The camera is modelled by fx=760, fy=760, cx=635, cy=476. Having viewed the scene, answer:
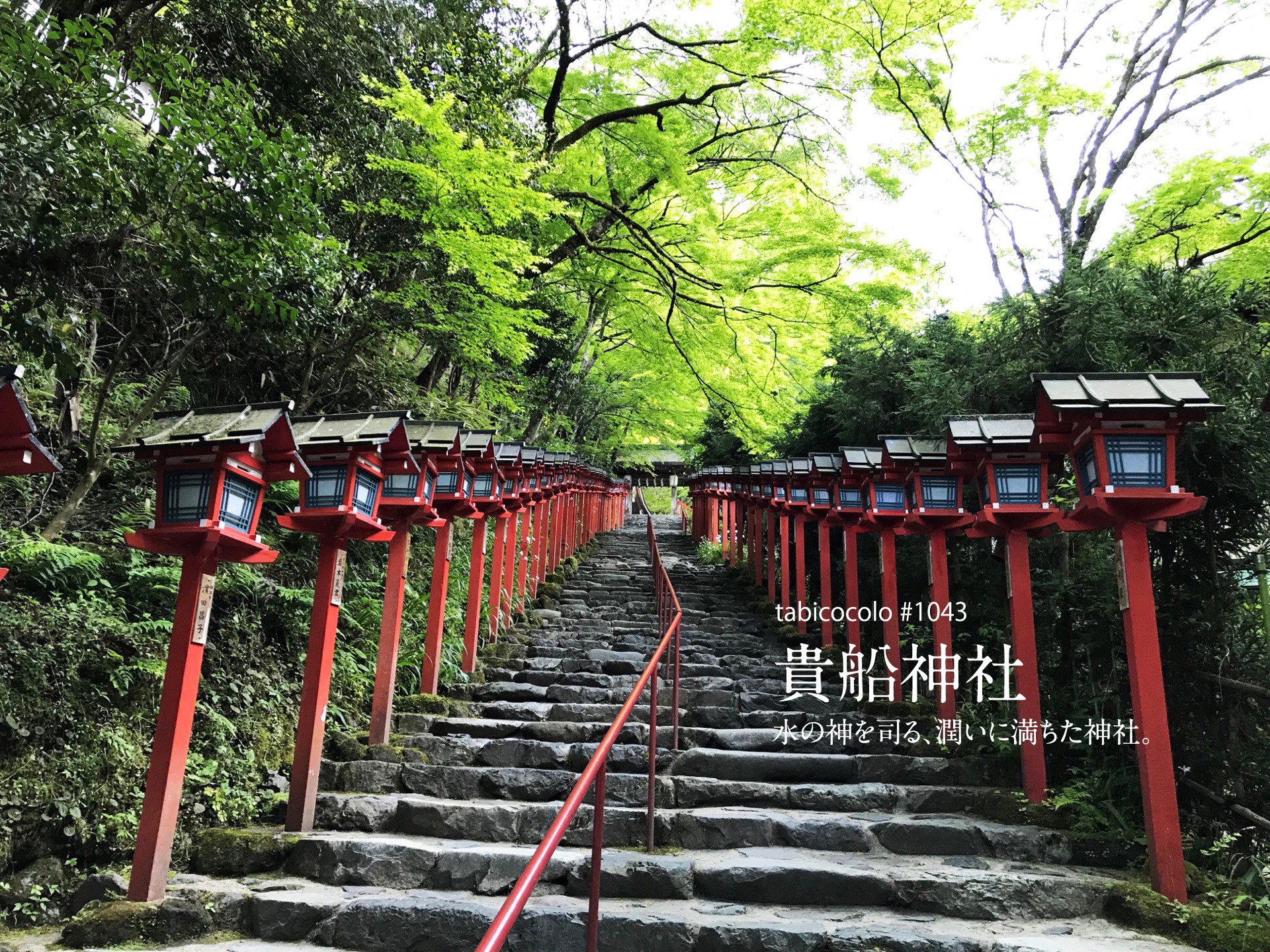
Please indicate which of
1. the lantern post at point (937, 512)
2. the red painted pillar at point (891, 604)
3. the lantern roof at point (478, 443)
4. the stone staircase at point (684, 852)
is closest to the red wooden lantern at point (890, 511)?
the red painted pillar at point (891, 604)

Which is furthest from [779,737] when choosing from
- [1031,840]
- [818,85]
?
[818,85]

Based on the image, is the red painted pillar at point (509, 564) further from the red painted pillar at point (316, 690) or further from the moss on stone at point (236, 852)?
the moss on stone at point (236, 852)

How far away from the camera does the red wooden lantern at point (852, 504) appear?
8.07 meters

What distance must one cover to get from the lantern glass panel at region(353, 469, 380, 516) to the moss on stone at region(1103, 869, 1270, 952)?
198 inches

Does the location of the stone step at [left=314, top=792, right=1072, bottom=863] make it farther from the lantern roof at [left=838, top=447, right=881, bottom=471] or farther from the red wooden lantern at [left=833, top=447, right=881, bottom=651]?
the lantern roof at [left=838, top=447, right=881, bottom=471]

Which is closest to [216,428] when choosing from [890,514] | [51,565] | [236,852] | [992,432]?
[51,565]

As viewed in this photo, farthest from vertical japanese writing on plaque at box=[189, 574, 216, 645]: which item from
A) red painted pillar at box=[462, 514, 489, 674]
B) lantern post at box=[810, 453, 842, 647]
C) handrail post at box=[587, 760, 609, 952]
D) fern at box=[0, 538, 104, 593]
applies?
lantern post at box=[810, 453, 842, 647]

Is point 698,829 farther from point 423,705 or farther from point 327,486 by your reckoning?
point 327,486

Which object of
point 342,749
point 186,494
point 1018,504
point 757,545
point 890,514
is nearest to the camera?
point 186,494

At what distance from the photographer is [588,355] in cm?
1877

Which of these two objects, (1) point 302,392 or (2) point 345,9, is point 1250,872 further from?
(2) point 345,9

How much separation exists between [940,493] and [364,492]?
4.87 meters

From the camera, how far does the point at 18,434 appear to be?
273 cm

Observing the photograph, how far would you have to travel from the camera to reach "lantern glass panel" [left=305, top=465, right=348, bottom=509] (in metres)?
5.01
